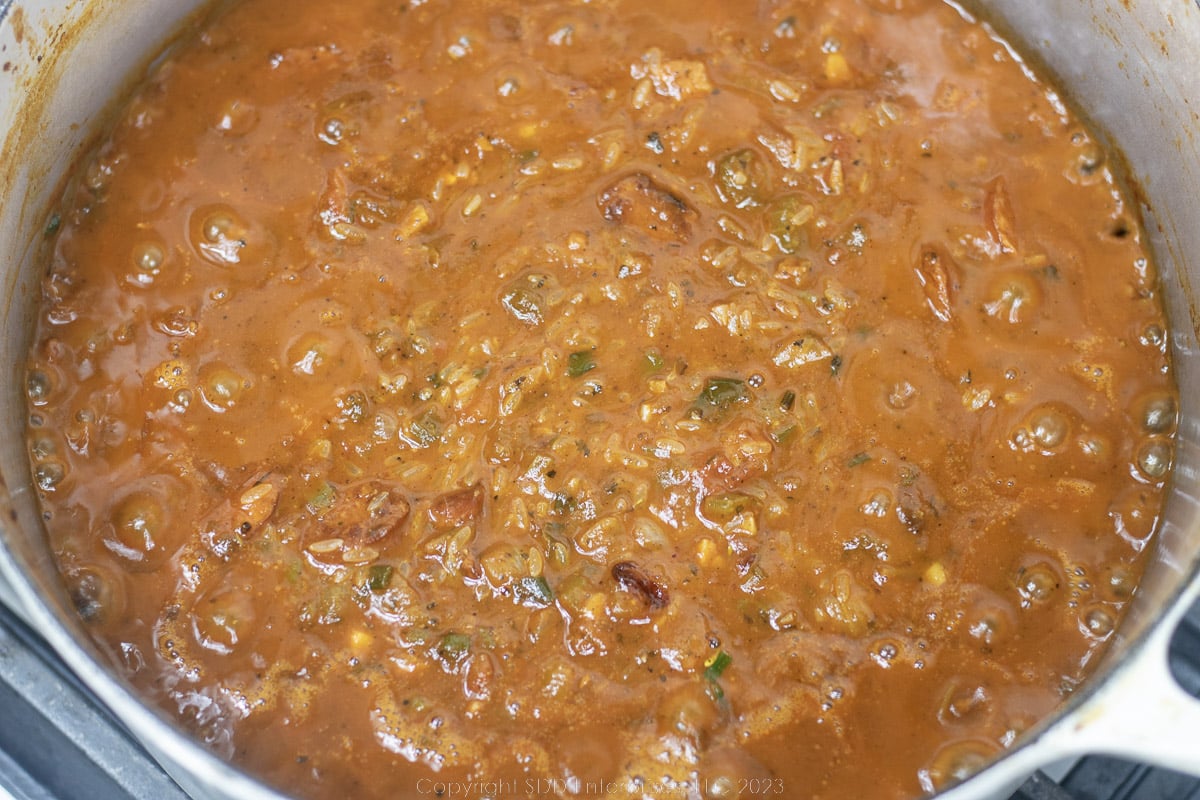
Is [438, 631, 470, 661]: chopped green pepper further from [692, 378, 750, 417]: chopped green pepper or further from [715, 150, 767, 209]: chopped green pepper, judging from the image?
[715, 150, 767, 209]: chopped green pepper

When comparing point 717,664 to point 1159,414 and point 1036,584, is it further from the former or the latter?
point 1159,414

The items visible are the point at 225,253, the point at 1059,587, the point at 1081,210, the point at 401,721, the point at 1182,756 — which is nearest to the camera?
the point at 1182,756

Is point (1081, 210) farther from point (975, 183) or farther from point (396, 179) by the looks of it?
point (396, 179)

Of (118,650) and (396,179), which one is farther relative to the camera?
(396,179)

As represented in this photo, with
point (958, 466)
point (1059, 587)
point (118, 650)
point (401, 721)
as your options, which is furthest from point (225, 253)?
point (1059, 587)

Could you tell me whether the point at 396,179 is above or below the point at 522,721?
above

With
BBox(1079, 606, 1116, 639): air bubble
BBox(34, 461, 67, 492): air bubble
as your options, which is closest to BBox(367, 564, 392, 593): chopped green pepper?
BBox(34, 461, 67, 492): air bubble

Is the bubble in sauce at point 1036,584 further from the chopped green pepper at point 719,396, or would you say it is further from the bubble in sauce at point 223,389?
the bubble in sauce at point 223,389
